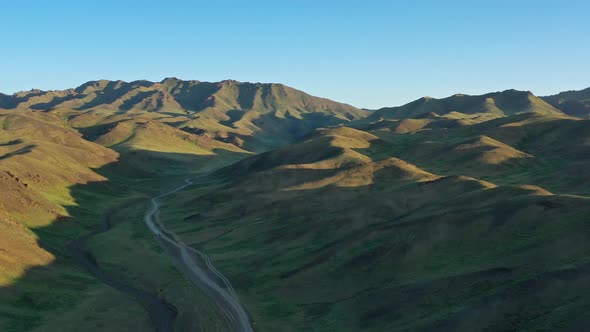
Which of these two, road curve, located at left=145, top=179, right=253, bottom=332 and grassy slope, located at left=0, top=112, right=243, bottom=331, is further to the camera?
road curve, located at left=145, top=179, right=253, bottom=332

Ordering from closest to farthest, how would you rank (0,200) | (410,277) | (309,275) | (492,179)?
(410,277) < (309,275) < (0,200) < (492,179)

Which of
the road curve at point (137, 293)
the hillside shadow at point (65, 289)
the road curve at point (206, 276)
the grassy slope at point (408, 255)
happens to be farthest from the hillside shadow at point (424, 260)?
the hillside shadow at point (65, 289)

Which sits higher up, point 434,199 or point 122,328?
point 434,199

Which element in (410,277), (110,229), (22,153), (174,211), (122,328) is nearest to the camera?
(122,328)

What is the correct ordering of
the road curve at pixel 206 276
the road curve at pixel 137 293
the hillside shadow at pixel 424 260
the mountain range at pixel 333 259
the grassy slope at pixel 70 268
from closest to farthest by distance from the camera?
1. the hillside shadow at pixel 424 260
2. the mountain range at pixel 333 259
3. the grassy slope at pixel 70 268
4. the road curve at pixel 137 293
5. the road curve at pixel 206 276

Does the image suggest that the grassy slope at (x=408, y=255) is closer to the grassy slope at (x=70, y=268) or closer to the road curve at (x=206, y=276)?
the road curve at (x=206, y=276)

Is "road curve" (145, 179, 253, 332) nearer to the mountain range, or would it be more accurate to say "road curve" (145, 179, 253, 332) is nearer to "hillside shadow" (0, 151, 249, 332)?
the mountain range

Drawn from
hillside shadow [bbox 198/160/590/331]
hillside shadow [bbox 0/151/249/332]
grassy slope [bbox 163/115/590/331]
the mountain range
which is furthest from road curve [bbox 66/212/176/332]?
hillside shadow [bbox 198/160/590/331]

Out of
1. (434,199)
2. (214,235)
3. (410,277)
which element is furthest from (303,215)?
(410,277)

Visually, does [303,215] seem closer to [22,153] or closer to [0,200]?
[0,200]
